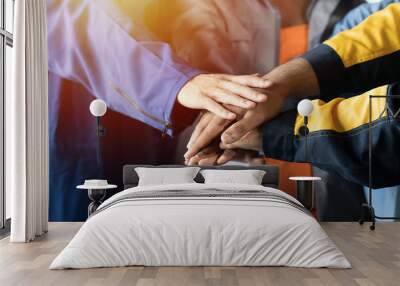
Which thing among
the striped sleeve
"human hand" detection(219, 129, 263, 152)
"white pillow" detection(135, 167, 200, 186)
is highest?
the striped sleeve

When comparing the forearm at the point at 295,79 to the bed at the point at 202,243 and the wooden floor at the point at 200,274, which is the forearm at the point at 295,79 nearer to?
the wooden floor at the point at 200,274

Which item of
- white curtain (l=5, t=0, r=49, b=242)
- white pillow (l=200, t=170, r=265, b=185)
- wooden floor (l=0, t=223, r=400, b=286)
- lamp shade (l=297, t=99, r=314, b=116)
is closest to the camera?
wooden floor (l=0, t=223, r=400, b=286)

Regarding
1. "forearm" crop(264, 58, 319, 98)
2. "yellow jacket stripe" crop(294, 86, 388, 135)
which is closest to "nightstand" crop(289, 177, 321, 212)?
"yellow jacket stripe" crop(294, 86, 388, 135)

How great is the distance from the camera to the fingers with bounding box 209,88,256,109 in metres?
7.09

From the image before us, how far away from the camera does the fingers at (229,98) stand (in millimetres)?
7086

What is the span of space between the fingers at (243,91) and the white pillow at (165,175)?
45.2 inches

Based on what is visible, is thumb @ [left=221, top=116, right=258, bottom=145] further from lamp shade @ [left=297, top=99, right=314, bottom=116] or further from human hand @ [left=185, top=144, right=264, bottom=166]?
lamp shade @ [left=297, top=99, right=314, bottom=116]

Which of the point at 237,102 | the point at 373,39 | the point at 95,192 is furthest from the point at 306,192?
the point at 95,192

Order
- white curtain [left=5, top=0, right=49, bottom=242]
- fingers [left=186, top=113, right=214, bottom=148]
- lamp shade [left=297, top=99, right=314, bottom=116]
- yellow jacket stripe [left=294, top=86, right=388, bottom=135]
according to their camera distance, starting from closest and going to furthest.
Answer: white curtain [left=5, top=0, right=49, bottom=242]
lamp shade [left=297, top=99, right=314, bottom=116]
yellow jacket stripe [left=294, top=86, right=388, bottom=135]
fingers [left=186, top=113, right=214, bottom=148]

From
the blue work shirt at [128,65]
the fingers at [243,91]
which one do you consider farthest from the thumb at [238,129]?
the blue work shirt at [128,65]

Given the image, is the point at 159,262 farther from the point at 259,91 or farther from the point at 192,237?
the point at 259,91

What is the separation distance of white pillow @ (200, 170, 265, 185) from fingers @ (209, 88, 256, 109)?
858 mm

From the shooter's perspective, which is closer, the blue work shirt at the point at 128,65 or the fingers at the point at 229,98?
the fingers at the point at 229,98

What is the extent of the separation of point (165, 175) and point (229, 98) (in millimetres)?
1302
